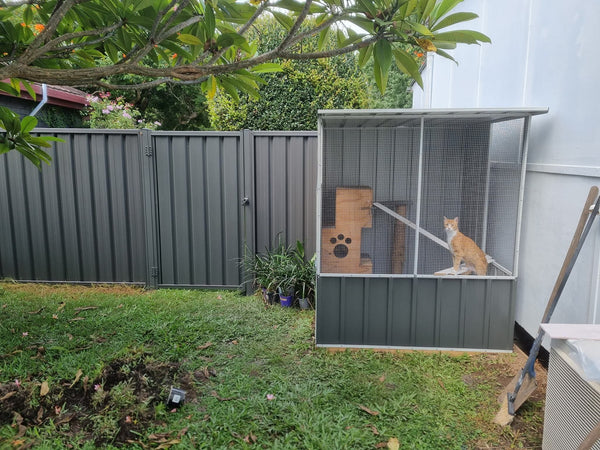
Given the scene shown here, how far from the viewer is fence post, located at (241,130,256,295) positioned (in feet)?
15.2

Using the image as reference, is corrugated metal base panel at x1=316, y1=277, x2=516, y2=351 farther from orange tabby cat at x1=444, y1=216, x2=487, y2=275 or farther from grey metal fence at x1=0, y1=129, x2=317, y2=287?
grey metal fence at x1=0, y1=129, x2=317, y2=287

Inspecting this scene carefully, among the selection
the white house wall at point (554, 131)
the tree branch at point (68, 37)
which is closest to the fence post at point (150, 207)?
the tree branch at point (68, 37)

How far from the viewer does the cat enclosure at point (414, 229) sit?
337cm

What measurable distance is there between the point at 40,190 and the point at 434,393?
4517 mm

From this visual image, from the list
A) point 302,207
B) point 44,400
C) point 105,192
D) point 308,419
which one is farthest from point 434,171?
point 105,192

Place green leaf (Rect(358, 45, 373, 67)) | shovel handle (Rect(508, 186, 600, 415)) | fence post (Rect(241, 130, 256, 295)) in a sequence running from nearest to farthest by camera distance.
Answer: green leaf (Rect(358, 45, 373, 67)), shovel handle (Rect(508, 186, 600, 415)), fence post (Rect(241, 130, 256, 295))

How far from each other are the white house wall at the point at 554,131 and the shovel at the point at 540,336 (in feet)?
0.71

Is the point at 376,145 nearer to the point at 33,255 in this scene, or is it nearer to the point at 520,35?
the point at 520,35

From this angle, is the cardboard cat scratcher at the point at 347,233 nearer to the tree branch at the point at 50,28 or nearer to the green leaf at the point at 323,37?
the green leaf at the point at 323,37

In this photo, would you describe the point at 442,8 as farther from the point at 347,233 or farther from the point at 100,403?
the point at 100,403

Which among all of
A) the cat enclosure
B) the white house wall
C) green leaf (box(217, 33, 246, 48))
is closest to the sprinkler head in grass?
the cat enclosure

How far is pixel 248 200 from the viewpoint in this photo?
4.70 metres

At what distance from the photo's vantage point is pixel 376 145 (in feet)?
11.2

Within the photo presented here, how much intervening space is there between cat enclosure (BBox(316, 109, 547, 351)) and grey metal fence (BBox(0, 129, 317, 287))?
130cm
